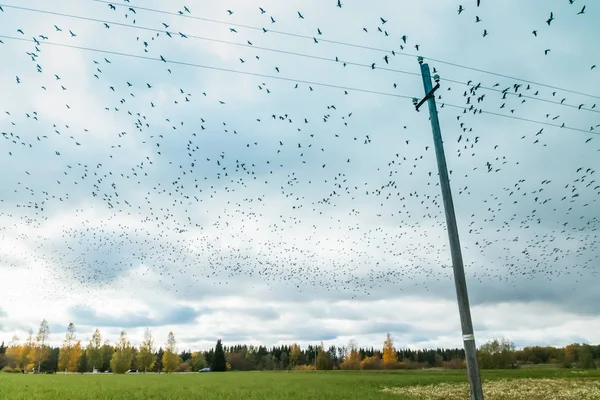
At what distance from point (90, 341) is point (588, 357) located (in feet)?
546

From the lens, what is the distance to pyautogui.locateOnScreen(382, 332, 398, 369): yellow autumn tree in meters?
150

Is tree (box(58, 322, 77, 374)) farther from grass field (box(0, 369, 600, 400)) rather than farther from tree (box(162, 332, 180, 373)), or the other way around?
grass field (box(0, 369, 600, 400))

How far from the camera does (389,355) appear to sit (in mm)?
152875

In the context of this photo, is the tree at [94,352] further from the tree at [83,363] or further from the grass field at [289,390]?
the grass field at [289,390]

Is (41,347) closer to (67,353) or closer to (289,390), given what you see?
(67,353)

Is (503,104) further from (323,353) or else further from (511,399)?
(323,353)

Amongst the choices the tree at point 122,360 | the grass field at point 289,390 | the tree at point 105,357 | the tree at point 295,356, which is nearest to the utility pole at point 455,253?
the grass field at point 289,390

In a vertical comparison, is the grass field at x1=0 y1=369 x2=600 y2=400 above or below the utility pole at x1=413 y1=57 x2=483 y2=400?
below

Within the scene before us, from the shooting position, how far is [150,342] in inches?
5704

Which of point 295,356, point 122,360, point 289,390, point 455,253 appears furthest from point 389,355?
point 455,253

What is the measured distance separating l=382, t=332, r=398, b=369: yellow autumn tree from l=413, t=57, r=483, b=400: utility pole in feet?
504

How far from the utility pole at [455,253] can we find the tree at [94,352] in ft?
519

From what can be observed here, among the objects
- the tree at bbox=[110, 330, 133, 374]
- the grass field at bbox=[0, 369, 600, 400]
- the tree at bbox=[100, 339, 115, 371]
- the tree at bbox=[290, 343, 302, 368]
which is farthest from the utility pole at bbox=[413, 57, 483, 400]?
the tree at bbox=[290, 343, 302, 368]

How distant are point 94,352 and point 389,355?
352ft
